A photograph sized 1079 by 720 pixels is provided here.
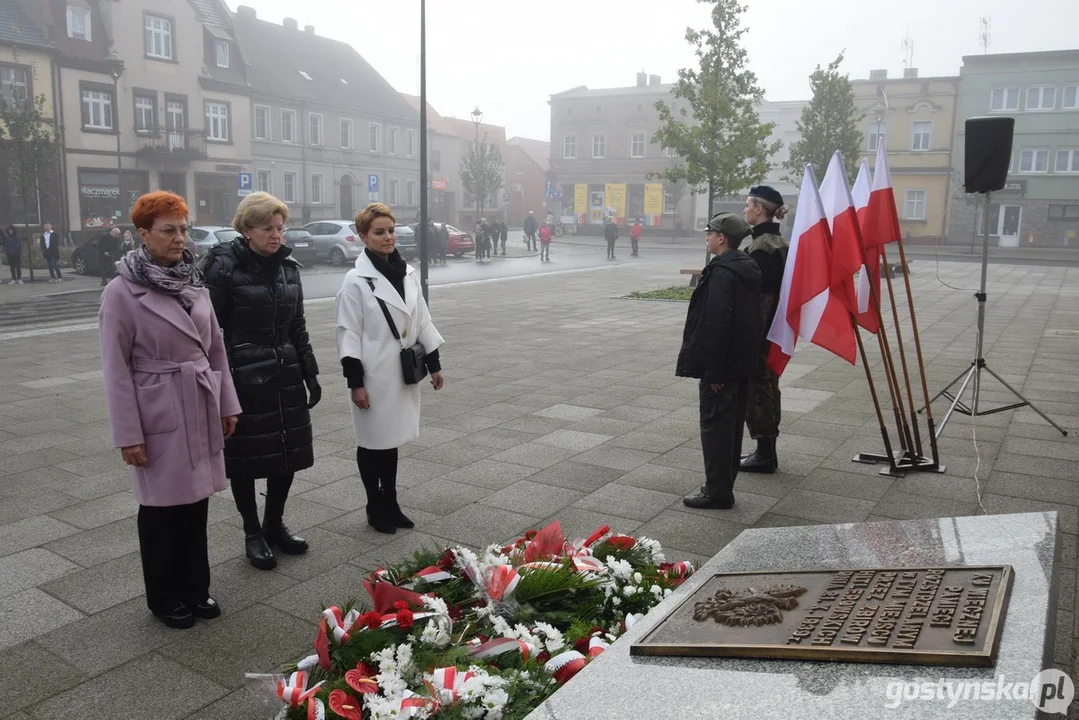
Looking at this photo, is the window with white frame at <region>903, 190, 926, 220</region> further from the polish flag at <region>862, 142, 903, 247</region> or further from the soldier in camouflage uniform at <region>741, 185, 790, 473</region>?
the soldier in camouflage uniform at <region>741, 185, 790, 473</region>

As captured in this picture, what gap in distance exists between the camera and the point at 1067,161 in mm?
49594

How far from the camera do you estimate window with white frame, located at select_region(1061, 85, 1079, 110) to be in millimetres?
49500

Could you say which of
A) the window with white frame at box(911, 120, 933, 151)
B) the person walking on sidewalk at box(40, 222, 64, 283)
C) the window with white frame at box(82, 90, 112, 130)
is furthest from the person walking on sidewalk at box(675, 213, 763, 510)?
the window with white frame at box(911, 120, 933, 151)

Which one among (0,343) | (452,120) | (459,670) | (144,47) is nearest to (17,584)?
(459,670)

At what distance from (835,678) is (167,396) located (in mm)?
2815

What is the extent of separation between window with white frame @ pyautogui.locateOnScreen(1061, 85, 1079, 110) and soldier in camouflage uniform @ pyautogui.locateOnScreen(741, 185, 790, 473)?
172ft

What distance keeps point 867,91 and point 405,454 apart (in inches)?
2183

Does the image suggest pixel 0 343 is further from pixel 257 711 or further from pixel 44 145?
pixel 44 145

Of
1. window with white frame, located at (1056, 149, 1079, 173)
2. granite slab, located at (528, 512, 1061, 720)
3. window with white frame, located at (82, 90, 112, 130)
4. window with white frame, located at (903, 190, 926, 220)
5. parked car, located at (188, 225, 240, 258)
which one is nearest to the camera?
granite slab, located at (528, 512, 1061, 720)

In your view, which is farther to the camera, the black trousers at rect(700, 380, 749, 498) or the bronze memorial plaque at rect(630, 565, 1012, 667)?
the black trousers at rect(700, 380, 749, 498)

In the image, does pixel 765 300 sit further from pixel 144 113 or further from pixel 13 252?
pixel 144 113

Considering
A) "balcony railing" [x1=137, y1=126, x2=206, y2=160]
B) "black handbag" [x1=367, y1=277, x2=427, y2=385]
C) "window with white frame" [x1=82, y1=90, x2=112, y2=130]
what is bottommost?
"black handbag" [x1=367, y1=277, x2=427, y2=385]

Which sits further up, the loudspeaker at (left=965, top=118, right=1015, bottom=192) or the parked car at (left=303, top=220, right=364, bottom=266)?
the loudspeaker at (left=965, top=118, right=1015, bottom=192)

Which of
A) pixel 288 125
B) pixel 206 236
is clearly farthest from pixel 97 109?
pixel 206 236
